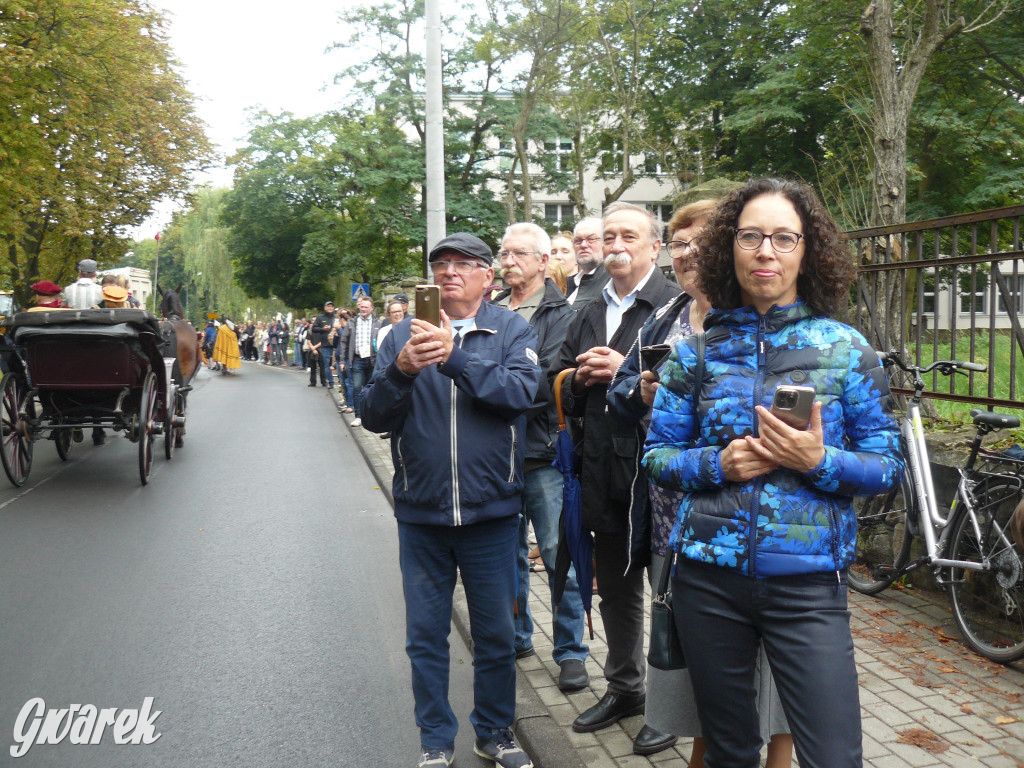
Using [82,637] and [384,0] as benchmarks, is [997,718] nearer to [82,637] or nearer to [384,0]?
[82,637]

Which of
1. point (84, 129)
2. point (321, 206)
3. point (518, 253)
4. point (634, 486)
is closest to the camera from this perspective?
point (634, 486)

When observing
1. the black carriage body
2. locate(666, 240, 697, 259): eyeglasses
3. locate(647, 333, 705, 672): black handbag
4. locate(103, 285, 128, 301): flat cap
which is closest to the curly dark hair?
locate(647, 333, 705, 672): black handbag

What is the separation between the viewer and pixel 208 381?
1179 inches

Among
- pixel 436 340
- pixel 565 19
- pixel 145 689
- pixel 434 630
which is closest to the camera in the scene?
pixel 436 340

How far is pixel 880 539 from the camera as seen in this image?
20.0 ft

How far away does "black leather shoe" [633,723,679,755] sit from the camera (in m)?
3.69

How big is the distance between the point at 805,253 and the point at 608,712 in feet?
7.42

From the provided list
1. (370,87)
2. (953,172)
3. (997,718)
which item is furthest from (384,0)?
(997,718)

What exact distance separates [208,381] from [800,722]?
96.4 ft

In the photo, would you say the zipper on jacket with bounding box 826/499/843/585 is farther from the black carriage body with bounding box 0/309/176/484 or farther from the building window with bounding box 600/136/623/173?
the building window with bounding box 600/136/623/173

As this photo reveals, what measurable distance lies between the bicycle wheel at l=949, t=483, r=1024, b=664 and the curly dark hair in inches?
104

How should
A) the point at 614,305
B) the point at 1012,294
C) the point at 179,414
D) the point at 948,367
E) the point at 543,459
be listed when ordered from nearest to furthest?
1. the point at 614,305
2. the point at 543,459
3. the point at 1012,294
4. the point at 948,367
5. the point at 179,414

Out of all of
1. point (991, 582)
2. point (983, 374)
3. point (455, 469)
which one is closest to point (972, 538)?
point (991, 582)

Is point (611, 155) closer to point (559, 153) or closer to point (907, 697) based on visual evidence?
point (559, 153)
